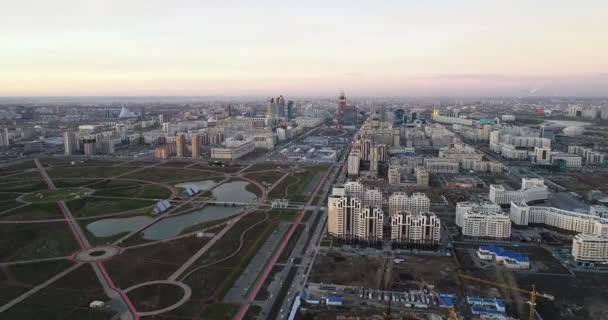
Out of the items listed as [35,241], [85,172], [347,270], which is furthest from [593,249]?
[85,172]

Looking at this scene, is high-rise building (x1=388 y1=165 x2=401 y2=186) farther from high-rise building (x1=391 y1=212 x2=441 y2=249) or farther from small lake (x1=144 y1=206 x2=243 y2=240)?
high-rise building (x1=391 y1=212 x2=441 y2=249)

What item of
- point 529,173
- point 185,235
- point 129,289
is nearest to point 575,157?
point 529,173

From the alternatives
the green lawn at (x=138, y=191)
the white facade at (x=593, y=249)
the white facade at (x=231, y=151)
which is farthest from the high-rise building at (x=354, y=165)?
the white facade at (x=593, y=249)

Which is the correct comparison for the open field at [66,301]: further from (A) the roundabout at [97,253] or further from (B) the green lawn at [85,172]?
(B) the green lawn at [85,172]

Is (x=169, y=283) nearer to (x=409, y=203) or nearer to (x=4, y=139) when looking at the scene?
(x=409, y=203)

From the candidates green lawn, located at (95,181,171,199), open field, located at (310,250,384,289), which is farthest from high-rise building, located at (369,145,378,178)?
open field, located at (310,250,384,289)
